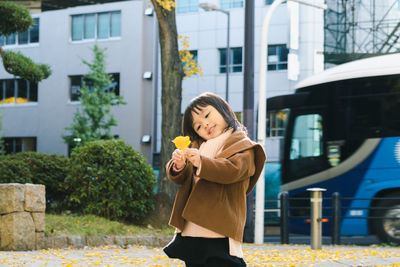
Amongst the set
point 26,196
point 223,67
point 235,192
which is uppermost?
point 223,67

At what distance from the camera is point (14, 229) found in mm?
8688

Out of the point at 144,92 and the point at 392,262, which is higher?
the point at 144,92

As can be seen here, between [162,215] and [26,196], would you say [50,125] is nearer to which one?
[162,215]

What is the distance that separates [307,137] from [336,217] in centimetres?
248

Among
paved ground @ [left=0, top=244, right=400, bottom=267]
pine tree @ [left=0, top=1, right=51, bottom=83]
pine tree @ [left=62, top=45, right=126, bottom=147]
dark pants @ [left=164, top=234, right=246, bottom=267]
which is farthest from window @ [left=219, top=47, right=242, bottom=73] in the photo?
dark pants @ [left=164, top=234, right=246, bottom=267]

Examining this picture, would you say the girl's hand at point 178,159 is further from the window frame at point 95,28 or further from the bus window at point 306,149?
the window frame at point 95,28

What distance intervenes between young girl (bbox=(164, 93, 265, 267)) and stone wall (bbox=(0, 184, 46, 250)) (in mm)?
5496

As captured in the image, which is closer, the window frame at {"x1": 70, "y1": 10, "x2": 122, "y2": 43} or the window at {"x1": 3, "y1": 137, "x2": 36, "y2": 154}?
the window frame at {"x1": 70, "y1": 10, "x2": 122, "y2": 43}

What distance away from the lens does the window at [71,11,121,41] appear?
3347 cm

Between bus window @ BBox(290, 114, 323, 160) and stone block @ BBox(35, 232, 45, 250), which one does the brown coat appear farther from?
bus window @ BBox(290, 114, 323, 160)

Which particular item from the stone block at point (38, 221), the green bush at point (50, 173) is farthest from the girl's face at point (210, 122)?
the green bush at point (50, 173)

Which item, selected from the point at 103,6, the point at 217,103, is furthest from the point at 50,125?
the point at 217,103

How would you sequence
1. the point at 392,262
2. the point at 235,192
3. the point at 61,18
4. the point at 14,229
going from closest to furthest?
the point at 235,192, the point at 392,262, the point at 14,229, the point at 61,18

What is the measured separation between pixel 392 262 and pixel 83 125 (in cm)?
2381
